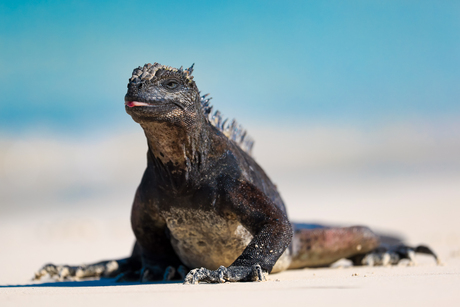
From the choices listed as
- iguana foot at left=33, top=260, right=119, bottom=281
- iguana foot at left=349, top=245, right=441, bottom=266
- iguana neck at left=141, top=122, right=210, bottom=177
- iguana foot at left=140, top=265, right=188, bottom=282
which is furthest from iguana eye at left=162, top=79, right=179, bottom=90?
iguana foot at left=349, top=245, right=441, bottom=266

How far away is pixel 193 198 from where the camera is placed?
6.00 metres

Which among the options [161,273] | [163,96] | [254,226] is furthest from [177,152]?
[161,273]

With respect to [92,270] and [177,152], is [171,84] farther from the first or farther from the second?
[92,270]

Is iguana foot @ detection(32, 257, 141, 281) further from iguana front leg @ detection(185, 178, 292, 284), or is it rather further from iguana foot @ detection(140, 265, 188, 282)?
iguana front leg @ detection(185, 178, 292, 284)

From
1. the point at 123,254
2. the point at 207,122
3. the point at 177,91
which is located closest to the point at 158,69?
the point at 177,91

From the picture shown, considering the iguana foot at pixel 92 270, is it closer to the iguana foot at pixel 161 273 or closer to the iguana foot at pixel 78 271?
the iguana foot at pixel 78 271

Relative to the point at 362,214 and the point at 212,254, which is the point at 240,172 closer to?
the point at 212,254

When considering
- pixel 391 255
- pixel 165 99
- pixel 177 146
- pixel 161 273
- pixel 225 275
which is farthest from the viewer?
pixel 391 255

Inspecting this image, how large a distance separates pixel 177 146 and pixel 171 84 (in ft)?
2.22

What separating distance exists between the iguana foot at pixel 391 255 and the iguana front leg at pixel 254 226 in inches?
134

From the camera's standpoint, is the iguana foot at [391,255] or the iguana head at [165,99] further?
the iguana foot at [391,255]

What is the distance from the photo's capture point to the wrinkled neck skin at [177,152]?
18.5 ft

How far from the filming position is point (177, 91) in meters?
5.52

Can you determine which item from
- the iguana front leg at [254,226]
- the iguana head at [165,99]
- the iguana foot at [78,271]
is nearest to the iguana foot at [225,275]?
the iguana front leg at [254,226]
